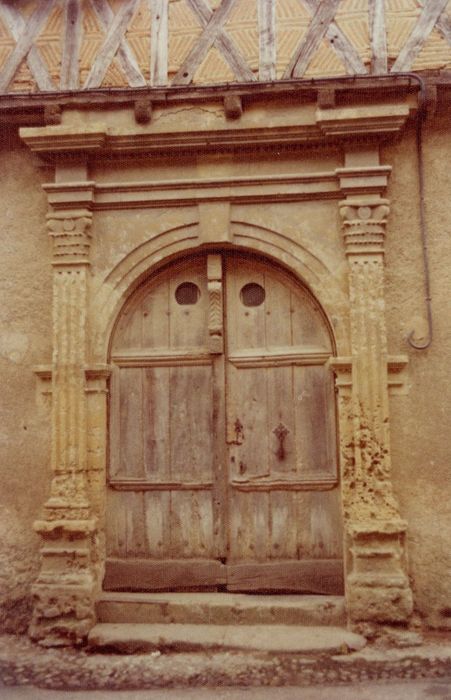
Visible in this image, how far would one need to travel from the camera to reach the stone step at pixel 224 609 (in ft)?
14.3

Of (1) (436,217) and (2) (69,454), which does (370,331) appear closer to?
(1) (436,217)

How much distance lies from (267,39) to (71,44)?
4.66 feet

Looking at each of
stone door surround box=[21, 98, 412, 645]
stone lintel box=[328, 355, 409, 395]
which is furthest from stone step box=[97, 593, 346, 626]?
stone lintel box=[328, 355, 409, 395]

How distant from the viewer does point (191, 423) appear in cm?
475

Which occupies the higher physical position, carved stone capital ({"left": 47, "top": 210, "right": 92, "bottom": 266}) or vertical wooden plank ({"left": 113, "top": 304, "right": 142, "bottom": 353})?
carved stone capital ({"left": 47, "top": 210, "right": 92, "bottom": 266})

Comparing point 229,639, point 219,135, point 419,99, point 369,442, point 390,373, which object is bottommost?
point 229,639

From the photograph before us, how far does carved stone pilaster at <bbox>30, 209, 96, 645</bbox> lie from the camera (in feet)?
14.1

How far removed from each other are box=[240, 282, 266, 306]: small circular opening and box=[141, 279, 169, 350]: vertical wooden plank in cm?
56

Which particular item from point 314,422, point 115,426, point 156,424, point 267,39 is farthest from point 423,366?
point 267,39

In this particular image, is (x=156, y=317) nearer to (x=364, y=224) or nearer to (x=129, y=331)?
(x=129, y=331)

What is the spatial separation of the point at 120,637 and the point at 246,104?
3.61m

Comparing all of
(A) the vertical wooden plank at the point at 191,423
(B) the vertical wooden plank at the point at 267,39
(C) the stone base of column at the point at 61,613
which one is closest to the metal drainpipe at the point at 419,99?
(B) the vertical wooden plank at the point at 267,39

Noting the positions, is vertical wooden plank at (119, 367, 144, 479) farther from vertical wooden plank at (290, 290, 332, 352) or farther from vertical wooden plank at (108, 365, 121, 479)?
vertical wooden plank at (290, 290, 332, 352)

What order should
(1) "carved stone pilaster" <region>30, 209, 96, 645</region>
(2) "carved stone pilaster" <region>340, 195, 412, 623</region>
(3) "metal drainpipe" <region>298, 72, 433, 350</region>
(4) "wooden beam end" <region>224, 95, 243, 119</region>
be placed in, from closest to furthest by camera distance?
(2) "carved stone pilaster" <region>340, 195, 412, 623</region> < (1) "carved stone pilaster" <region>30, 209, 96, 645</region> < (3) "metal drainpipe" <region>298, 72, 433, 350</region> < (4) "wooden beam end" <region>224, 95, 243, 119</region>
